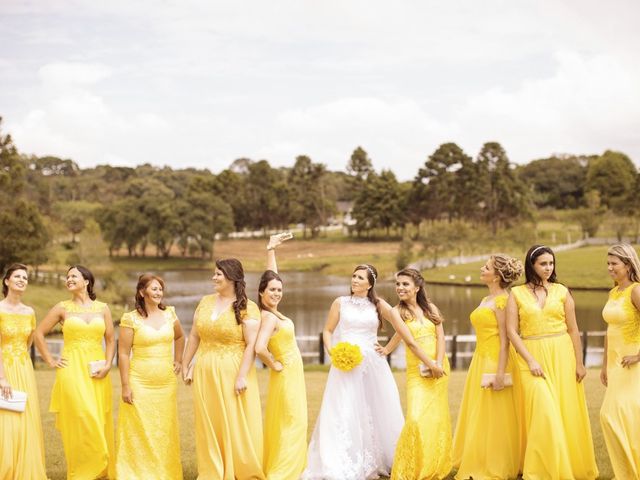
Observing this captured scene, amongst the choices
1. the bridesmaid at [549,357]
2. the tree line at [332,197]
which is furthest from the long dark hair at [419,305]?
the tree line at [332,197]

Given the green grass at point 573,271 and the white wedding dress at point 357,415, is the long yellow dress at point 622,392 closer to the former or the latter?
the white wedding dress at point 357,415

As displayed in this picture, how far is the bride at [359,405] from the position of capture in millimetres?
8203

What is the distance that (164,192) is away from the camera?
9694 centimetres

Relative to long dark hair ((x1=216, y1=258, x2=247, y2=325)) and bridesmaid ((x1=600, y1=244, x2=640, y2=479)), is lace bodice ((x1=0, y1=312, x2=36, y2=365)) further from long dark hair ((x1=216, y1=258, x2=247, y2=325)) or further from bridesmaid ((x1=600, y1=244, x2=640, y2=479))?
bridesmaid ((x1=600, y1=244, x2=640, y2=479))

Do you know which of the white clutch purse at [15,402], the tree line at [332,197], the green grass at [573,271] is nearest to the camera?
the white clutch purse at [15,402]

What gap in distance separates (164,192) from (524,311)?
91512 millimetres

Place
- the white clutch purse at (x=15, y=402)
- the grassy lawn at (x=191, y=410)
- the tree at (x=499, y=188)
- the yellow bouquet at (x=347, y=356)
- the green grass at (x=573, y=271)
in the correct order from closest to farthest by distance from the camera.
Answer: the white clutch purse at (x=15, y=402)
the yellow bouquet at (x=347, y=356)
the grassy lawn at (x=191, y=410)
the green grass at (x=573, y=271)
the tree at (x=499, y=188)

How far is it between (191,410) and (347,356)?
509 centimetres

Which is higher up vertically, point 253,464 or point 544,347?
point 544,347

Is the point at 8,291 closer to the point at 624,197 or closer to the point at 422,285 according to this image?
the point at 422,285

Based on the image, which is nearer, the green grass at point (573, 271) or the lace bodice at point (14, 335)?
the lace bodice at point (14, 335)

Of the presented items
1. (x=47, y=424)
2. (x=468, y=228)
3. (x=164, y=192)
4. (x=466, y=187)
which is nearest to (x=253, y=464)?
(x=47, y=424)

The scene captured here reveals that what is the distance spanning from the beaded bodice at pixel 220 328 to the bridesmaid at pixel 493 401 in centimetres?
233

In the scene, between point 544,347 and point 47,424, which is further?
point 47,424
